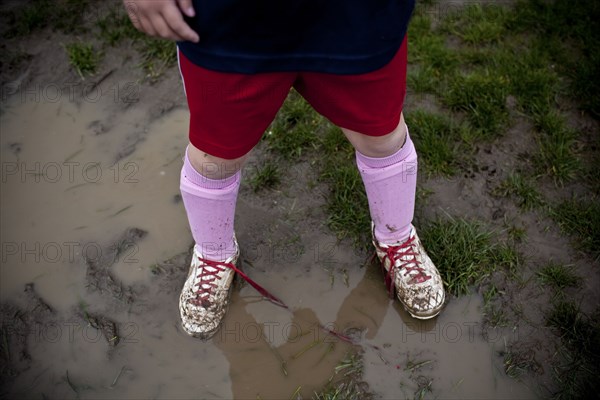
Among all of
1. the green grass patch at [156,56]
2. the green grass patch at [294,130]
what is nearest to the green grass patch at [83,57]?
the green grass patch at [156,56]

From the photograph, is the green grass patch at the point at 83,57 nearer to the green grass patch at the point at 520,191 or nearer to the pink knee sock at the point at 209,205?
the pink knee sock at the point at 209,205

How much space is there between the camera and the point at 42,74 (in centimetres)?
250

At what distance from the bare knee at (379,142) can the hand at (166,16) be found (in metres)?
0.57

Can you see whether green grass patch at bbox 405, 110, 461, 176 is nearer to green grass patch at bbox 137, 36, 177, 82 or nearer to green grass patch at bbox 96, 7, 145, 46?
green grass patch at bbox 137, 36, 177, 82

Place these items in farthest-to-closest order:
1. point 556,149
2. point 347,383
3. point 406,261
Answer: point 556,149
point 406,261
point 347,383

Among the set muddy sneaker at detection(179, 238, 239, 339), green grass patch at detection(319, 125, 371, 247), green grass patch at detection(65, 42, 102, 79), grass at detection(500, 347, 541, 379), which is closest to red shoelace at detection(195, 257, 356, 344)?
muddy sneaker at detection(179, 238, 239, 339)

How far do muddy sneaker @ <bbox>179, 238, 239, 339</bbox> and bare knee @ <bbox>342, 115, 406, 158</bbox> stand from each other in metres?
0.64

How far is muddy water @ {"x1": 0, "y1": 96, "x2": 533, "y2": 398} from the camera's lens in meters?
1.74

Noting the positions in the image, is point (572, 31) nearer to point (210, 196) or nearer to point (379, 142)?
point (379, 142)

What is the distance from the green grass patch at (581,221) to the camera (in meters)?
1.97

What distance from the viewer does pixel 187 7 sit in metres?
1.00

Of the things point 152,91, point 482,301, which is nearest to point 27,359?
point 152,91

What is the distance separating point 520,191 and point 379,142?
91 centimetres

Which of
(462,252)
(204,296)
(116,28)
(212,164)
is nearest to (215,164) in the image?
(212,164)
